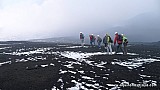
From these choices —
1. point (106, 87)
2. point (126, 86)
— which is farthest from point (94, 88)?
point (126, 86)

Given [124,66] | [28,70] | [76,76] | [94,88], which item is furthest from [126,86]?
[28,70]

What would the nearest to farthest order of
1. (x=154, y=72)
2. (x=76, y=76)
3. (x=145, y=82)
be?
1. (x=145, y=82)
2. (x=76, y=76)
3. (x=154, y=72)

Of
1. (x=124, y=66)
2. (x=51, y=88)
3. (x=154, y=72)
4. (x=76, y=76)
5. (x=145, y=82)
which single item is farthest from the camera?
(x=124, y=66)

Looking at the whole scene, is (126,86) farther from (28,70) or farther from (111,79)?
(28,70)

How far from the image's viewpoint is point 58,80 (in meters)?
16.4

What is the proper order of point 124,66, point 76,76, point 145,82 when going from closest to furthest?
point 145,82
point 76,76
point 124,66

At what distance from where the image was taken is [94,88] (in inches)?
577

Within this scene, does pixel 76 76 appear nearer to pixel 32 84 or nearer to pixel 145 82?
pixel 32 84

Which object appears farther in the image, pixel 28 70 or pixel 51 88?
pixel 28 70

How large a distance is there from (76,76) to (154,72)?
753 cm

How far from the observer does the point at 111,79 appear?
16750mm

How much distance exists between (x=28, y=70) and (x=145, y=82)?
35.9 ft

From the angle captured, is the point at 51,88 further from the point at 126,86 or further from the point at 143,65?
the point at 143,65

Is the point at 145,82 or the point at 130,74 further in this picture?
the point at 130,74
